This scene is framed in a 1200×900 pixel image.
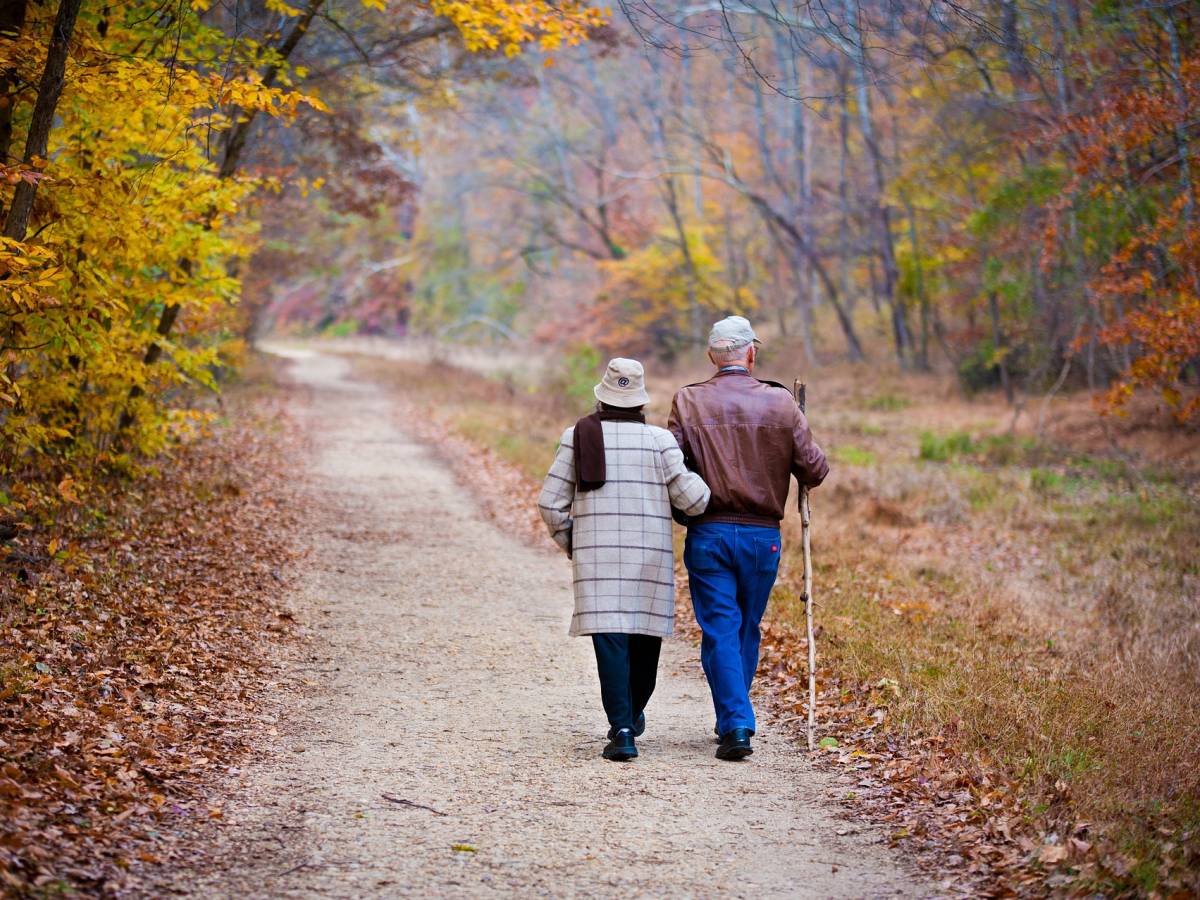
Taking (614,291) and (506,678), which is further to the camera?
(614,291)

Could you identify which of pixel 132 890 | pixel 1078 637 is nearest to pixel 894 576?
pixel 1078 637

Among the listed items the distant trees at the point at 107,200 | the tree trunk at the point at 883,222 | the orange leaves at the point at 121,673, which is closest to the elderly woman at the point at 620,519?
the orange leaves at the point at 121,673

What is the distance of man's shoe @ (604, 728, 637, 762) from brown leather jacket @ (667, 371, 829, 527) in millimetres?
1106

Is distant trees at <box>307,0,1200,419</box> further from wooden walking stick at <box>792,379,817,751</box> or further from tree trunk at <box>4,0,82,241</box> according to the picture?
tree trunk at <box>4,0,82,241</box>

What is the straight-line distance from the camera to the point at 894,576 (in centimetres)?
1088

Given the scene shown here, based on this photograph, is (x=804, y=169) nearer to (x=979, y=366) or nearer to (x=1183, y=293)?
(x=979, y=366)

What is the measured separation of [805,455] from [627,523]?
0.95 metres

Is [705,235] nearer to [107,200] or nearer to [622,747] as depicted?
[107,200]

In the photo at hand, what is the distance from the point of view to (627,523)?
19.1 ft

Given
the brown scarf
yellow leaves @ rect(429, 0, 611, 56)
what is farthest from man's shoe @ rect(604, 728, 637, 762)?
yellow leaves @ rect(429, 0, 611, 56)

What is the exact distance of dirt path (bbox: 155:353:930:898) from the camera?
4434mm

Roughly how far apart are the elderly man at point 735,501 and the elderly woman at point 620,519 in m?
0.15

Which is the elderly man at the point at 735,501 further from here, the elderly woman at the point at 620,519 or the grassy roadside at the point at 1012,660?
the grassy roadside at the point at 1012,660

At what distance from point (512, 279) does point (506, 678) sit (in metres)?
40.3
